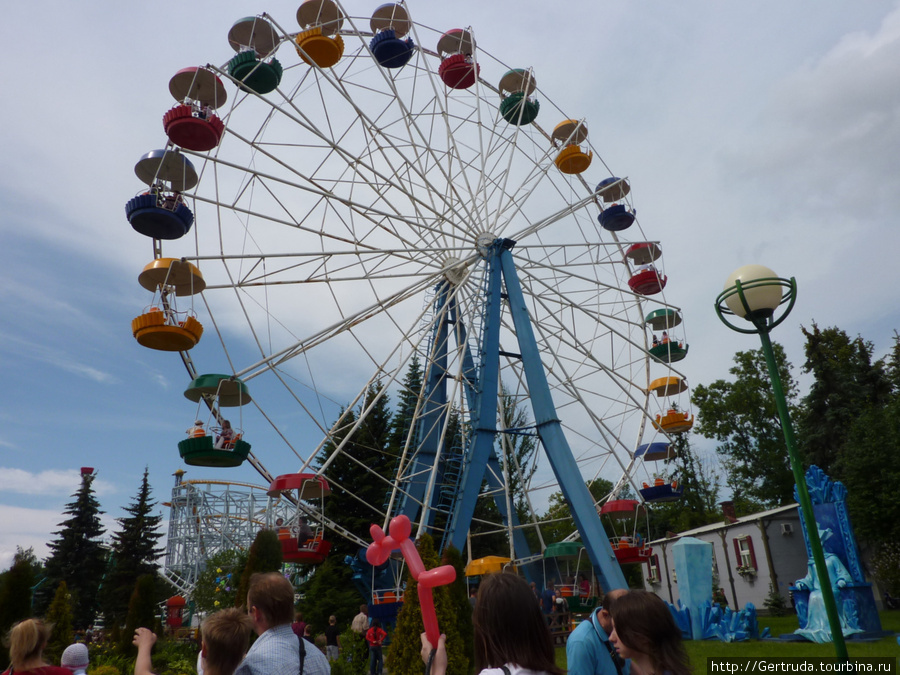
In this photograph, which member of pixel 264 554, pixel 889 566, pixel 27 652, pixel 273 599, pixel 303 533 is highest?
pixel 303 533

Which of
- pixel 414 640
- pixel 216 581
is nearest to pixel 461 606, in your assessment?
pixel 414 640

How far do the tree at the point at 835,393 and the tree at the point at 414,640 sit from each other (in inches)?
977

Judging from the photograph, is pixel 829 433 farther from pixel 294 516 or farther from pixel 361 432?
pixel 294 516

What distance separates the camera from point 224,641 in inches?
111

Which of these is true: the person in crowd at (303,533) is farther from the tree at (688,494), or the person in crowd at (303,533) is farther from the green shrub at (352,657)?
the tree at (688,494)

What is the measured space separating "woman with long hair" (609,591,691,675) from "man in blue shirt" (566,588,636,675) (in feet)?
1.72

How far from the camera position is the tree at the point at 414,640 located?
834cm

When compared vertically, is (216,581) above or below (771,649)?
above

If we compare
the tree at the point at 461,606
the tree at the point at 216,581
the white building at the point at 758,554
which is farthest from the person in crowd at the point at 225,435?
the white building at the point at 758,554

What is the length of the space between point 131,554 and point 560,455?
113 feet

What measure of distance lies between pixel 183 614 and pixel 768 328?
40.2 meters

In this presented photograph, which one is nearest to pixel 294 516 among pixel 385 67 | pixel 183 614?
pixel 385 67

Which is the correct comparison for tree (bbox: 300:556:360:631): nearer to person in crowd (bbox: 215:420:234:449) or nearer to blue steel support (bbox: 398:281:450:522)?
blue steel support (bbox: 398:281:450:522)

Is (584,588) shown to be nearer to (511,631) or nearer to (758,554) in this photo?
(758,554)
